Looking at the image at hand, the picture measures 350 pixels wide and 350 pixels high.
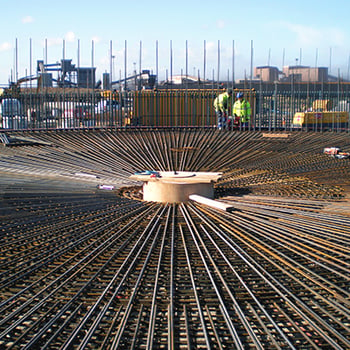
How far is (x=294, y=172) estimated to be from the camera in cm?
930

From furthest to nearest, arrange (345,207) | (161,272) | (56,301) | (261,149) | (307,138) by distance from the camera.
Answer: (307,138)
(261,149)
(345,207)
(161,272)
(56,301)

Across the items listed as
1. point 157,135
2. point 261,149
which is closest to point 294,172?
point 261,149

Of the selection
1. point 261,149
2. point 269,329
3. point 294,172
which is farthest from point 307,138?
point 269,329

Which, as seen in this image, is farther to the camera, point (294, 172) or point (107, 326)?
point (294, 172)

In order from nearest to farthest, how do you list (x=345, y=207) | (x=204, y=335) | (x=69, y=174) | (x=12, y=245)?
1. (x=204, y=335)
2. (x=12, y=245)
3. (x=345, y=207)
4. (x=69, y=174)

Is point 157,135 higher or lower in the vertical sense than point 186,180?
higher

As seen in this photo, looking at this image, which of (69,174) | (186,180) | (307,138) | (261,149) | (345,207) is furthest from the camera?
(307,138)

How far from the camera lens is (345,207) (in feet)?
23.5

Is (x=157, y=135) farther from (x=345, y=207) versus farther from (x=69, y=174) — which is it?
(x=345, y=207)

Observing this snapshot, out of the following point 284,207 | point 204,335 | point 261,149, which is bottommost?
point 204,335

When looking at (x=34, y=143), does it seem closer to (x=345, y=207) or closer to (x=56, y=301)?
(x=345, y=207)

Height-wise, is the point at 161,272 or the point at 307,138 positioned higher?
the point at 307,138

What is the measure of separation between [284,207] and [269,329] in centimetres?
339

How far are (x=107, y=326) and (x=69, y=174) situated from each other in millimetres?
5304
